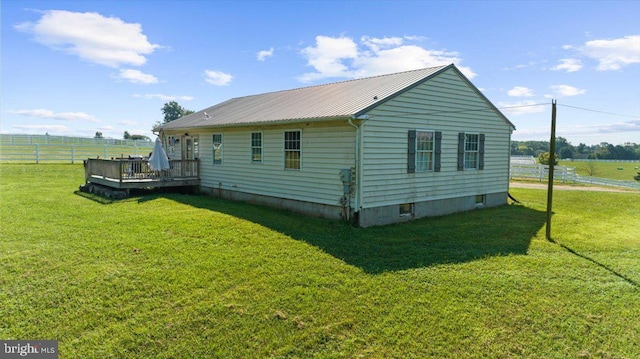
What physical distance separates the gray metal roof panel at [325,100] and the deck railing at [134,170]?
1.87m

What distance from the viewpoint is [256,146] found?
12.9 m

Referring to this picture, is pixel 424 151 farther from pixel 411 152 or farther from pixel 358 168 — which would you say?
pixel 358 168

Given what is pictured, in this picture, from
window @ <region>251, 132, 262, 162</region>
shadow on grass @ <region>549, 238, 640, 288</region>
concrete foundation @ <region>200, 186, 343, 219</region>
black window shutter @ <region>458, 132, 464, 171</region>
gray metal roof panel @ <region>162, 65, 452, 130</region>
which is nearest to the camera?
shadow on grass @ <region>549, 238, 640, 288</region>

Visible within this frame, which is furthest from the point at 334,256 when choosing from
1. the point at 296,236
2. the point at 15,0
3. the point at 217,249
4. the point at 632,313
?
the point at 15,0

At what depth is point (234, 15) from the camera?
15133 mm

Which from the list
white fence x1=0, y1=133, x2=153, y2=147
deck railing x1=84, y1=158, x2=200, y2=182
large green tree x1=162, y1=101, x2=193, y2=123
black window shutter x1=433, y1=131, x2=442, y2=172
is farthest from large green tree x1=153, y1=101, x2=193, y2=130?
black window shutter x1=433, y1=131, x2=442, y2=172

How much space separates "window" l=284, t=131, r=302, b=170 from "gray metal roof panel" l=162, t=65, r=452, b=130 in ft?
1.97

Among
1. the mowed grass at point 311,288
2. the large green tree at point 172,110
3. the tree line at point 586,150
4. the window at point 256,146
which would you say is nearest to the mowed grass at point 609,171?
the tree line at point 586,150

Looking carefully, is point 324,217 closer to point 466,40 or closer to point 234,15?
point 466,40

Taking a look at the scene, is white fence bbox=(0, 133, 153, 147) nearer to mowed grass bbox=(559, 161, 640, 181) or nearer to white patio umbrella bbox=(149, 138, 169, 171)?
white patio umbrella bbox=(149, 138, 169, 171)

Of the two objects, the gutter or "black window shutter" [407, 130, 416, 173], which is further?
"black window shutter" [407, 130, 416, 173]

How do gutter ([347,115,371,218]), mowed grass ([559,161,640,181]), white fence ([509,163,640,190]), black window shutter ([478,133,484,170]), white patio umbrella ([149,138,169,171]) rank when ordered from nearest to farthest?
gutter ([347,115,371,218]) → black window shutter ([478,133,484,170]) → white patio umbrella ([149,138,169,171]) → white fence ([509,163,640,190]) → mowed grass ([559,161,640,181])

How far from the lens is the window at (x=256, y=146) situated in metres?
12.8

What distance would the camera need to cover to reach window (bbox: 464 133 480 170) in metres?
12.9
